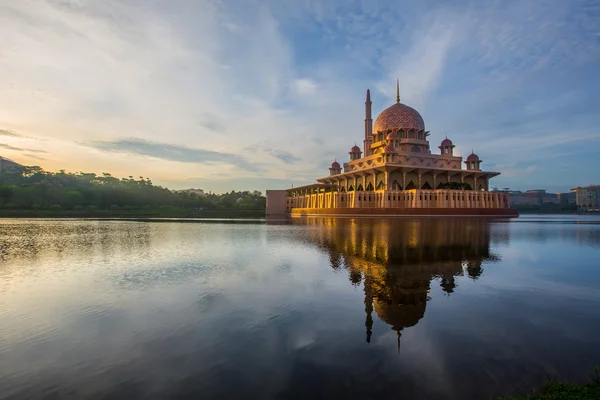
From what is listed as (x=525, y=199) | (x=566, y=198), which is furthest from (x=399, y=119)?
(x=566, y=198)

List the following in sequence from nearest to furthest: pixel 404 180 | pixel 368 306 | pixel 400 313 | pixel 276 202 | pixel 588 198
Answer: pixel 400 313
pixel 368 306
pixel 404 180
pixel 276 202
pixel 588 198

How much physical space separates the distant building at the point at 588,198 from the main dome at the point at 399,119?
10193 cm

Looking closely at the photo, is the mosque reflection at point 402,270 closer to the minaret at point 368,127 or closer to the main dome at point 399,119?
the main dome at point 399,119

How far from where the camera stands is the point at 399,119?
60.4m

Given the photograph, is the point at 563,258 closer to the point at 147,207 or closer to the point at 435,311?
the point at 435,311

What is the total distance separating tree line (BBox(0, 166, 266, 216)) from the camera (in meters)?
68.8

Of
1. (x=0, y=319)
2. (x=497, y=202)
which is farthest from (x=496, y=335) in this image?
(x=497, y=202)

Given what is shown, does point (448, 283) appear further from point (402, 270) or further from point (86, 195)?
point (86, 195)

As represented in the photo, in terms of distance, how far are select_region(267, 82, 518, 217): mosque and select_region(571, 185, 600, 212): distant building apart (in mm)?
95921

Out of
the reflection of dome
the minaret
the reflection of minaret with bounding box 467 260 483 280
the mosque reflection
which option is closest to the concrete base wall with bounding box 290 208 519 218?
the minaret

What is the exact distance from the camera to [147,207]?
270 ft

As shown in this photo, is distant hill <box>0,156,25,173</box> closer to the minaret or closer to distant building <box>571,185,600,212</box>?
the minaret

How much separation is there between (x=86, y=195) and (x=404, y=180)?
70640 mm

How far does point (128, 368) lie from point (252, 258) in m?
8.70
